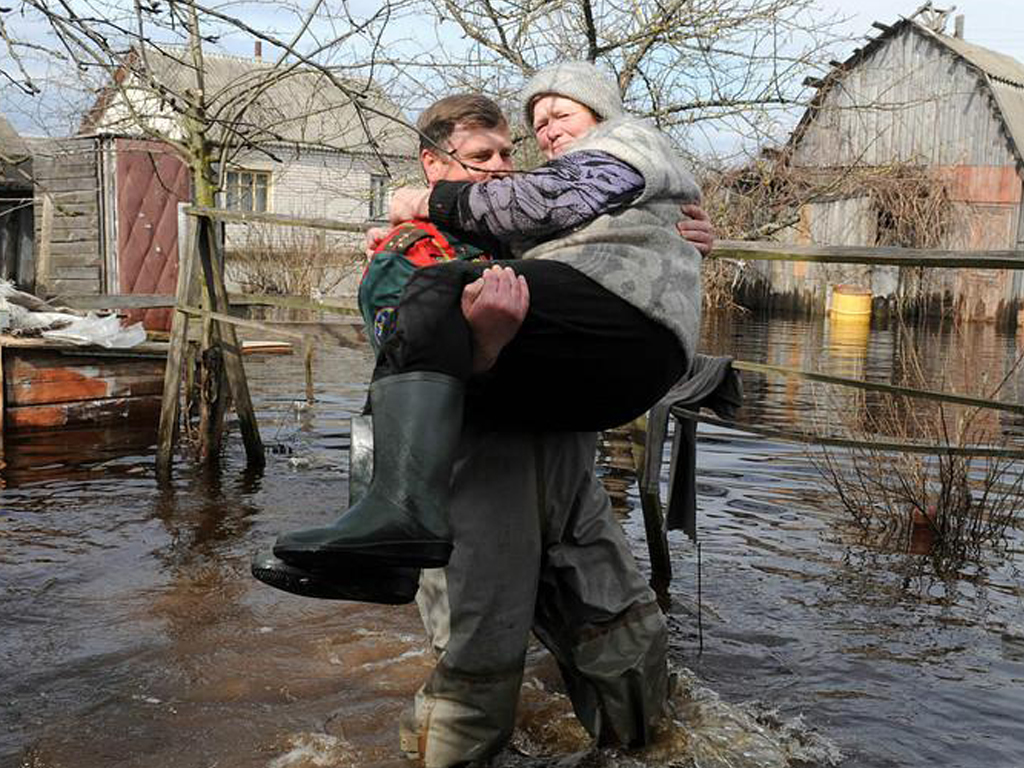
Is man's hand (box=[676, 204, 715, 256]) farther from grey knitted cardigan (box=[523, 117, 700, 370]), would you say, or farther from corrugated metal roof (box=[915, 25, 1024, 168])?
corrugated metal roof (box=[915, 25, 1024, 168])

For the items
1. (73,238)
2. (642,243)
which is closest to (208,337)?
(642,243)

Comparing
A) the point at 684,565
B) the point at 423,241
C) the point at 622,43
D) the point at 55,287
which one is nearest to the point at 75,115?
the point at 622,43

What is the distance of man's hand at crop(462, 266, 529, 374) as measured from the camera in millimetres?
2492

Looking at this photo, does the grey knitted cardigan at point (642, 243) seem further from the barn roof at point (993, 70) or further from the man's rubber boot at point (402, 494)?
the barn roof at point (993, 70)

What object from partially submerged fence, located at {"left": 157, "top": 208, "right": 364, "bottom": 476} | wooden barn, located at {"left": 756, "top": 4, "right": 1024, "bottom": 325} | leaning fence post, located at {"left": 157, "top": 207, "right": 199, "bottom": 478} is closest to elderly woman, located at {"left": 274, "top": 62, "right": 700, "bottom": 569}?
partially submerged fence, located at {"left": 157, "top": 208, "right": 364, "bottom": 476}

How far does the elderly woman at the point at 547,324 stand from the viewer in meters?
2.46

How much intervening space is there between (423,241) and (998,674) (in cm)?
266

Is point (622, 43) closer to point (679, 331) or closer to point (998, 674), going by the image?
point (998, 674)

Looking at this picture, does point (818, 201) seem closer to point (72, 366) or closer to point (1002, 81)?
point (1002, 81)

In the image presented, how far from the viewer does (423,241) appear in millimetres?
2854

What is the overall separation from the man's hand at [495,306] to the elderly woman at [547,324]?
0.03 feet

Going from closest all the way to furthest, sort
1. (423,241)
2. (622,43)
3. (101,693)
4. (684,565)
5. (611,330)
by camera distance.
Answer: (611,330), (423,241), (101,693), (684,565), (622,43)

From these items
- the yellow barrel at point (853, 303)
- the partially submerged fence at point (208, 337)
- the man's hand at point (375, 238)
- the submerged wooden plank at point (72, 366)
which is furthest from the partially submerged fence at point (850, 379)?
the yellow barrel at point (853, 303)

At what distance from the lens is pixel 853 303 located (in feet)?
86.8
